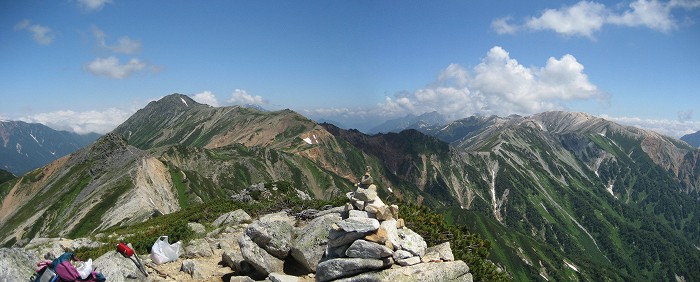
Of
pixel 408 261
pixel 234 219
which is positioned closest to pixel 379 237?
pixel 408 261

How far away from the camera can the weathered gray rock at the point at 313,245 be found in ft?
82.2

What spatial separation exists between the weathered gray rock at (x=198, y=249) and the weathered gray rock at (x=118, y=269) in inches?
237

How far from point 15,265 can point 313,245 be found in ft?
49.8

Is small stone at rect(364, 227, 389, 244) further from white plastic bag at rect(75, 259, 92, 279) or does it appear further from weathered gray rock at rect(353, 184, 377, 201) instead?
white plastic bag at rect(75, 259, 92, 279)

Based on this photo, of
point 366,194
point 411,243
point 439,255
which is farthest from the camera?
point 366,194

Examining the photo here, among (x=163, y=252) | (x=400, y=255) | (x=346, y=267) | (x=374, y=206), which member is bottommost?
(x=163, y=252)

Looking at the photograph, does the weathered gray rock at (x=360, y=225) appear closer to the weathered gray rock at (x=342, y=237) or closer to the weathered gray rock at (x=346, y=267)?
the weathered gray rock at (x=342, y=237)

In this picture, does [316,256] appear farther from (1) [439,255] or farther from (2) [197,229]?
(2) [197,229]

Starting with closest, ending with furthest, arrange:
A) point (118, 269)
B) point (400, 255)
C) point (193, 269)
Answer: point (400, 255) < point (118, 269) < point (193, 269)

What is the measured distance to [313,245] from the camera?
25453 millimetres

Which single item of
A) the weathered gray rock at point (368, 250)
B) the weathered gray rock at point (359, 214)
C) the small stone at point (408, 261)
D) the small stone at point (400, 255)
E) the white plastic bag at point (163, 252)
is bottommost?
the white plastic bag at point (163, 252)

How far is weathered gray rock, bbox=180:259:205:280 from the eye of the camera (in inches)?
997

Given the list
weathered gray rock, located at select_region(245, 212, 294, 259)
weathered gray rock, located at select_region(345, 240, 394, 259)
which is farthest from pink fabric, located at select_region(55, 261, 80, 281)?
weathered gray rock, located at select_region(345, 240, 394, 259)

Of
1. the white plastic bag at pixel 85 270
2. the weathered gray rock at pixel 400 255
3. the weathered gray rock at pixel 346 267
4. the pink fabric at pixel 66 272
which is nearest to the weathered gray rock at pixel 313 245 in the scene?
the weathered gray rock at pixel 346 267
